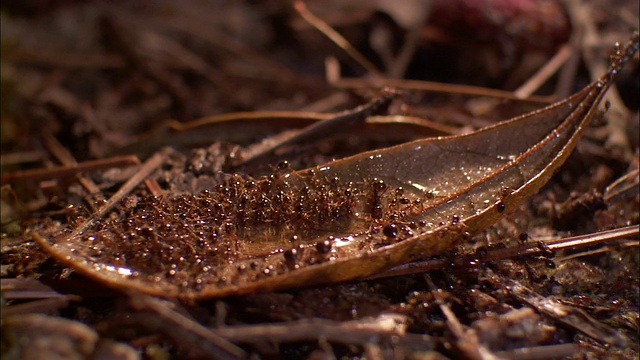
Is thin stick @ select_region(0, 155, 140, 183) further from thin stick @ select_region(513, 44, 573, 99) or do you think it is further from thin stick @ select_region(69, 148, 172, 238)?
thin stick @ select_region(513, 44, 573, 99)

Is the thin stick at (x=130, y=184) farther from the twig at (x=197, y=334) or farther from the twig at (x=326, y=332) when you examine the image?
the twig at (x=326, y=332)

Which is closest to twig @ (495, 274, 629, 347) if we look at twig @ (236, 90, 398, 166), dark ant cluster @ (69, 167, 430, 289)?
dark ant cluster @ (69, 167, 430, 289)

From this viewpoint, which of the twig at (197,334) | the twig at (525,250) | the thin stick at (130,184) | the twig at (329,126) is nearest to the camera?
the twig at (197,334)

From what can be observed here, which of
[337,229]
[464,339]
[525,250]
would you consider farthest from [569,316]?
[337,229]

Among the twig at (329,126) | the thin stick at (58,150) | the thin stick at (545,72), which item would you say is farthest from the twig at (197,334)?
the thin stick at (545,72)

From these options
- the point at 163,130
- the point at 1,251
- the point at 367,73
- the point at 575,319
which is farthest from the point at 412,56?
the point at 1,251

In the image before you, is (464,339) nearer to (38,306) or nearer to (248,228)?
(248,228)

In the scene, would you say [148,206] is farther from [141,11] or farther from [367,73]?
[141,11]
